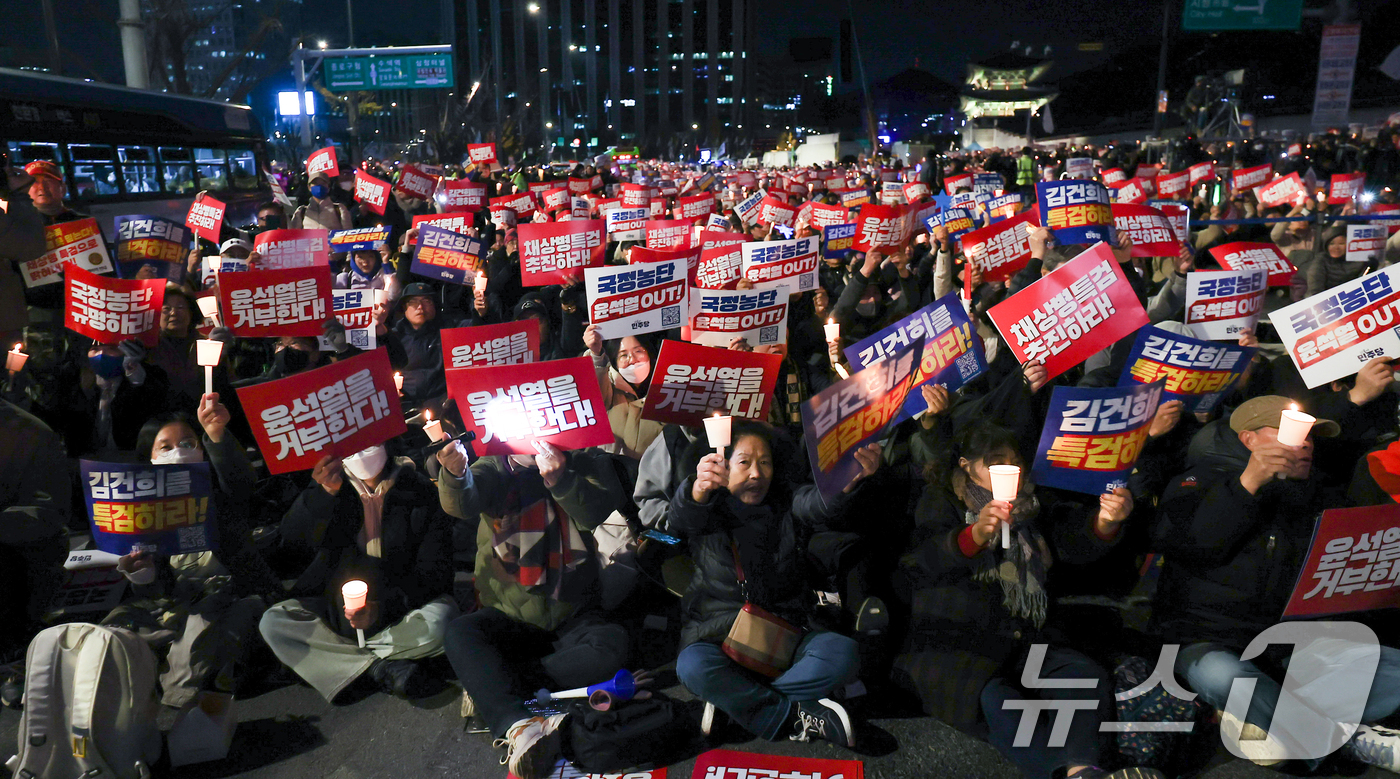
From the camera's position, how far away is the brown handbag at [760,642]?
141 inches

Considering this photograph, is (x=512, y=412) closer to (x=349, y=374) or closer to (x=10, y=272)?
(x=349, y=374)

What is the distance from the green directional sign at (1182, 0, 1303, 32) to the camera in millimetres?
16516

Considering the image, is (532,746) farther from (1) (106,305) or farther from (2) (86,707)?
(1) (106,305)

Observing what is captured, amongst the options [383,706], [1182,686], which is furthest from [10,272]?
[1182,686]

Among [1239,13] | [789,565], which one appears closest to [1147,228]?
[789,565]

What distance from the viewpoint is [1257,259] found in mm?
6535

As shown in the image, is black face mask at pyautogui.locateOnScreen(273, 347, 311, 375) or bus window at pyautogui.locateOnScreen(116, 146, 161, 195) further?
bus window at pyautogui.locateOnScreen(116, 146, 161, 195)

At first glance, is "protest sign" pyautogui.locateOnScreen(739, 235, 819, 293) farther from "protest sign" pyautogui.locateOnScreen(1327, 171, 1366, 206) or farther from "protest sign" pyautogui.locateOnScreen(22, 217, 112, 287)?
"protest sign" pyautogui.locateOnScreen(1327, 171, 1366, 206)

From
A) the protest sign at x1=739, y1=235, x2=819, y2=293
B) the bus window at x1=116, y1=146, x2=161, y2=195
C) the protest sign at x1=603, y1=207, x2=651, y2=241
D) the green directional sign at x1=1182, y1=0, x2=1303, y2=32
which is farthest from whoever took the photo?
the green directional sign at x1=1182, y1=0, x2=1303, y2=32

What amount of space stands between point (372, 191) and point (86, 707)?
9345 millimetres

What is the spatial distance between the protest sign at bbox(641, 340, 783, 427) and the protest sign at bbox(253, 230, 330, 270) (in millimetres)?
4803

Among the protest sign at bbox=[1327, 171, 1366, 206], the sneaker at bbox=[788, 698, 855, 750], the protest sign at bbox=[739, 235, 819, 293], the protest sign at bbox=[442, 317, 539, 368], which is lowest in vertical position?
the sneaker at bbox=[788, 698, 855, 750]

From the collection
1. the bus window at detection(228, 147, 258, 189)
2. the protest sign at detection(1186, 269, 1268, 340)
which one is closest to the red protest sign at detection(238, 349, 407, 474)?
the protest sign at detection(1186, 269, 1268, 340)

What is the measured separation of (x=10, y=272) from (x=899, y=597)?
4.61 metres
